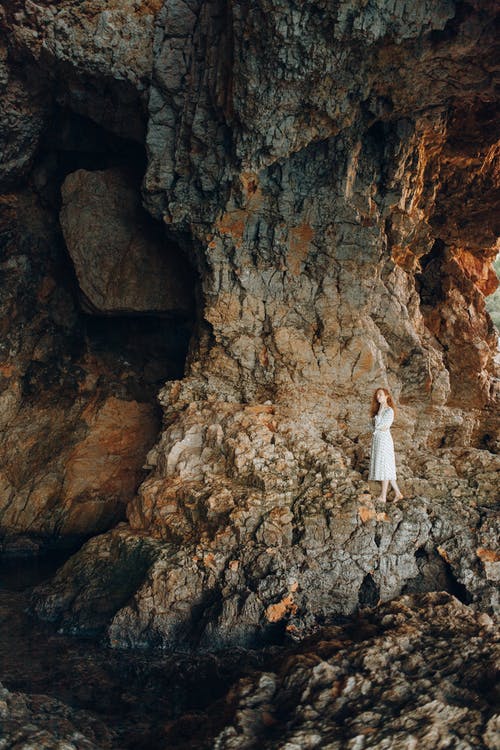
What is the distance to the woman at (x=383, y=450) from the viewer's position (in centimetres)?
896

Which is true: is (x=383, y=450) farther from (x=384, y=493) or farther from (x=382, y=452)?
(x=384, y=493)

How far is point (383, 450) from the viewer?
9109 millimetres

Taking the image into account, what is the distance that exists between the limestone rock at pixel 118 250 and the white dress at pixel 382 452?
19.5 feet

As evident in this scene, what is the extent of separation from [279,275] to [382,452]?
13.2 ft

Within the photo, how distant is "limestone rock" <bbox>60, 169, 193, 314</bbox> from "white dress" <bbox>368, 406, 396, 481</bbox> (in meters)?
5.93

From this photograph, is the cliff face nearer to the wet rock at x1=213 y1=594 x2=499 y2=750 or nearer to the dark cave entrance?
the dark cave entrance

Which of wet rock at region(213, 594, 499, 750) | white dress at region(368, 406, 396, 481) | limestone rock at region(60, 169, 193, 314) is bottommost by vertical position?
wet rock at region(213, 594, 499, 750)

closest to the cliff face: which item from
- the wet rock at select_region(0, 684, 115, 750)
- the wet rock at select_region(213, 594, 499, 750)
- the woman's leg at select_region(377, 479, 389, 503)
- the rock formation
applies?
the woman's leg at select_region(377, 479, 389, 503)

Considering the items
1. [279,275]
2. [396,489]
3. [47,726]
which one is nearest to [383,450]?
[396,489]

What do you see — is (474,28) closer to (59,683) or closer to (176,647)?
(176,647)


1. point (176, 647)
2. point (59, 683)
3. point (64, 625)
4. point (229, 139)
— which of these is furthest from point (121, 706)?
point (229, 139)

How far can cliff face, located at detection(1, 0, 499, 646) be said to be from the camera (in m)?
8.52

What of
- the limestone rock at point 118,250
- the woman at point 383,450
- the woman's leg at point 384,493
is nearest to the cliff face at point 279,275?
the limestone rock at point 118,250

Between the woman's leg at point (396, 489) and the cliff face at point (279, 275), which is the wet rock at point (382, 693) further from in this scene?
the woman's leg at point (396, 489)
